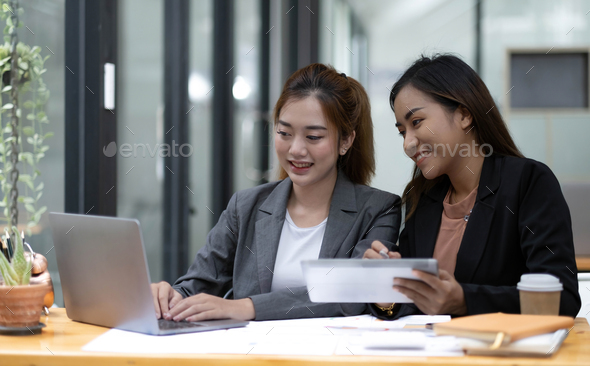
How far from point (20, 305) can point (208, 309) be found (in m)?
0.40

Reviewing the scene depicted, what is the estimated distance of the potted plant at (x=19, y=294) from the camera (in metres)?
1.22

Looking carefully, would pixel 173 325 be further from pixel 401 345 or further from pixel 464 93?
pixel 464 93

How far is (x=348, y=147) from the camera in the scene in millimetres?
1918

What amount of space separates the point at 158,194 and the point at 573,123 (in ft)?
11.7

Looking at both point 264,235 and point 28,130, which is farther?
point 28,130

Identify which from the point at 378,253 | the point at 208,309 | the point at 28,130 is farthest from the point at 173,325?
the point at 28,130

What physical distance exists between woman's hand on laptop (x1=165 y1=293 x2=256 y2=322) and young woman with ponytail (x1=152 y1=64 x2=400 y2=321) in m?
0.22

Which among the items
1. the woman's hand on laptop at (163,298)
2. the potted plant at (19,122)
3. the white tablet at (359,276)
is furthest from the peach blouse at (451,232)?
the potted plant at (19,122)

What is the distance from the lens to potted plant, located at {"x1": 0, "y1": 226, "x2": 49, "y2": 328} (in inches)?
47.9

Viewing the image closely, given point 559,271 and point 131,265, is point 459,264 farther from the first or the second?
point 131,265

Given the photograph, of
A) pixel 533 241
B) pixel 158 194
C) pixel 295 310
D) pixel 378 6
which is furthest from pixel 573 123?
pixel 295 310

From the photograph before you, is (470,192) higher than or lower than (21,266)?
higher

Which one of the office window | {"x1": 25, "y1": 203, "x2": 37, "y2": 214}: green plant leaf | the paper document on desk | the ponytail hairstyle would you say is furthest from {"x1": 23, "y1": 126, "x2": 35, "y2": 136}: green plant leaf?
the office window

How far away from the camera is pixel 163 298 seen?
4.85ft
